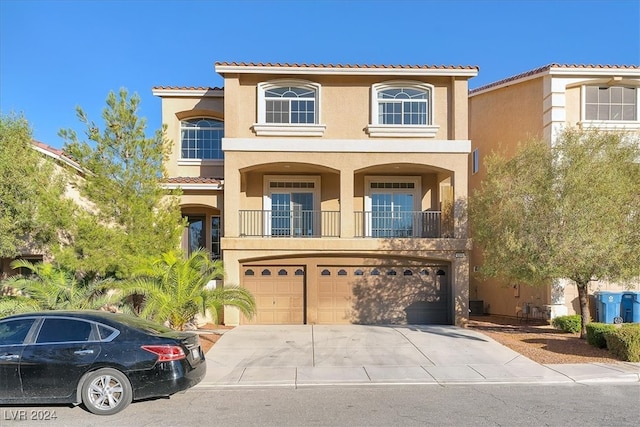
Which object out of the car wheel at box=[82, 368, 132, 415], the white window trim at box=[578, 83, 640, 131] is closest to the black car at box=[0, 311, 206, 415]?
the car wheel at box=[82, 368, 132, 415]

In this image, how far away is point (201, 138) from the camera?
17.8 metres

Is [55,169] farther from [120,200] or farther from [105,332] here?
[105,332]

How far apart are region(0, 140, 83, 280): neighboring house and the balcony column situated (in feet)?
26.4

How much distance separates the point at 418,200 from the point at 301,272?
17.0 ft

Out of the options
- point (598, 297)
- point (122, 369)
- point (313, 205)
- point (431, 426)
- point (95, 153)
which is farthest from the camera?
point (313, 205)

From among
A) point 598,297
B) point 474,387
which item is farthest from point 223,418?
point 598,297

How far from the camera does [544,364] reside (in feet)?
32.2

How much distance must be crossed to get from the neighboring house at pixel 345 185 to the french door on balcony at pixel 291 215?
313 mm

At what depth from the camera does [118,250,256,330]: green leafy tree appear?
35.6ft

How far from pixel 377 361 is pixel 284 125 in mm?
8663

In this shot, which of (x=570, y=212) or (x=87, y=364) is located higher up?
(x=570, y=212)

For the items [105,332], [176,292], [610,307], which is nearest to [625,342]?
[610,307]

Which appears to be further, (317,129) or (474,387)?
(317,129)

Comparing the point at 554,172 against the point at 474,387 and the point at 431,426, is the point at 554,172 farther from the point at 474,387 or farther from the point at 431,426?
the point at 431,426
